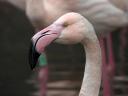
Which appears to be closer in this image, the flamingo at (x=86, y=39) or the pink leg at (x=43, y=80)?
the flamingo at (x=86, y=39)

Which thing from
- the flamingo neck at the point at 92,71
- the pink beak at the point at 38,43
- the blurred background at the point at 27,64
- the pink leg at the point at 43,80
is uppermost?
the blurred background at the point at 27,64

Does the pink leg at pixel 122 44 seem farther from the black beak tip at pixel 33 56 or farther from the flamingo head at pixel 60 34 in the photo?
the black beak tip at pixel 33 56

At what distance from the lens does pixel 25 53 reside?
6.87m

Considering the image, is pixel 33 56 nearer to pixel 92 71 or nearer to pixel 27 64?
pixel 92 71

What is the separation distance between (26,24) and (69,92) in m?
1.65

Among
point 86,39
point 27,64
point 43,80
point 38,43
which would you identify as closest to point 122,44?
point 27,64

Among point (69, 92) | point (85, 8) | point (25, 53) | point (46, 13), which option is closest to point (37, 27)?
point (46, 13)

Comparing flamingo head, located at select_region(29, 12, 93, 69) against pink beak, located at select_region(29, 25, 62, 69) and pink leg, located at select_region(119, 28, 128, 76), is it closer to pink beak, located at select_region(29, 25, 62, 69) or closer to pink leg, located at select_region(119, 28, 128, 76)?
pink beak, located at select_region(29, 25, 62, 69)

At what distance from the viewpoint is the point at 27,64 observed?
6.68m

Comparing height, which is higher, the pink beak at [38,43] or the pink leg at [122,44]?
the pink leg at [122,44]

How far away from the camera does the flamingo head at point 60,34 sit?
2477mm

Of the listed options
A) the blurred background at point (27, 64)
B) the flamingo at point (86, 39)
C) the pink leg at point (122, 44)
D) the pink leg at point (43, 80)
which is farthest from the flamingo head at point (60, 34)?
the pink leg at point (122, 44)

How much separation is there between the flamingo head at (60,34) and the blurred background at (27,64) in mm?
3108

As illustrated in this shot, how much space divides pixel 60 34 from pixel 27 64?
4128 millimetres
